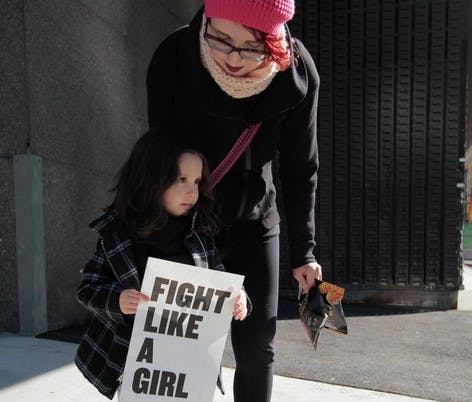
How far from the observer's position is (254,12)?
1380 millimetres

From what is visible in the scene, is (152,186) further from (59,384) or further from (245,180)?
(59,384)

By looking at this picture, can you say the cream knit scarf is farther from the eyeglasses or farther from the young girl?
the young girl

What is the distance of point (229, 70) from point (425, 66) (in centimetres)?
381

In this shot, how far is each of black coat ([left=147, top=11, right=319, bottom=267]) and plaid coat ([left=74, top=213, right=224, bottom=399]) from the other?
17 centimetres

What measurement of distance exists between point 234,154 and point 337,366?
1.86m

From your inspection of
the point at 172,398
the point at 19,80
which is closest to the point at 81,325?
the point at 19,80

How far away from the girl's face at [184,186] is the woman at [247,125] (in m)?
0.11

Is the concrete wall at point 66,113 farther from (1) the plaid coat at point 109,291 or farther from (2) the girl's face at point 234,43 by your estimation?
(2) the girl's face at point 234,43

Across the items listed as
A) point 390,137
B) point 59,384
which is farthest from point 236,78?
point 390,137

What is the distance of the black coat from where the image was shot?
A: 1.58 metres

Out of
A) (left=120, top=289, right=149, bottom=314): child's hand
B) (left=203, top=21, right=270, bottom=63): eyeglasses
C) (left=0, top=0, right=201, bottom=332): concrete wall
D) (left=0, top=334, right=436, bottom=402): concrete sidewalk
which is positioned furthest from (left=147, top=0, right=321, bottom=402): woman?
(left=0, top=0, right=201, bottom=332): concrete wall

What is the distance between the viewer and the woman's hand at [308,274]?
1.81 metres

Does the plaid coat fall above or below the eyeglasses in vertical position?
below

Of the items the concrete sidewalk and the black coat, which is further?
the concrete sidewalk
